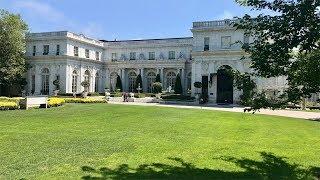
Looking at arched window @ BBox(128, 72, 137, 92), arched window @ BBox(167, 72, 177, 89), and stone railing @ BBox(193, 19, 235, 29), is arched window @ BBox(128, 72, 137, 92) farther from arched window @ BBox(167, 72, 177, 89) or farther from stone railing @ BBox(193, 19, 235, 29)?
stone railing @ BBox(193, 19, 235, 29)

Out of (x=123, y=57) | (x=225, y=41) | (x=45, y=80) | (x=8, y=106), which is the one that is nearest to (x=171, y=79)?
(x=123, y=57)

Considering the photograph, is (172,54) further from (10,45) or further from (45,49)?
(10,45)

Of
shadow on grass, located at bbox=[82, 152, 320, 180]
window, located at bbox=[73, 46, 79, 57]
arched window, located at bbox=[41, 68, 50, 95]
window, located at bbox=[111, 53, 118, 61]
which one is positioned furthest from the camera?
window, located at bbox=[111, 53, 118, 61]

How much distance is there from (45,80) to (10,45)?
11051mm

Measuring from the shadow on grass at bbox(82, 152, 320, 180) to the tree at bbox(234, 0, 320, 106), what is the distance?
234 cm

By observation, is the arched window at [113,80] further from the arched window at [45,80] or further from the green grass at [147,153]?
the green grass at [147,153]

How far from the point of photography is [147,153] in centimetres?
1146

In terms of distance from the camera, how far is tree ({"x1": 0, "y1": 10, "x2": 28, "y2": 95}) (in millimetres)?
54125

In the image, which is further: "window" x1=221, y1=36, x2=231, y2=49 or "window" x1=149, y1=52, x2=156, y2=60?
"window" x1=149, y1=52, x2=156, y2=60

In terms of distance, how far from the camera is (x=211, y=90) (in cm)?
5178

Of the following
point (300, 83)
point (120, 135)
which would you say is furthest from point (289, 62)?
point (120, 135)

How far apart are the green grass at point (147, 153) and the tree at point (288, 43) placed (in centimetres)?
262

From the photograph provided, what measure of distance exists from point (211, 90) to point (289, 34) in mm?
43477

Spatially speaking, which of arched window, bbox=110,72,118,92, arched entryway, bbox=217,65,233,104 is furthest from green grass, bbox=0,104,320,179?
arched window, bbox=110,72,118,92
